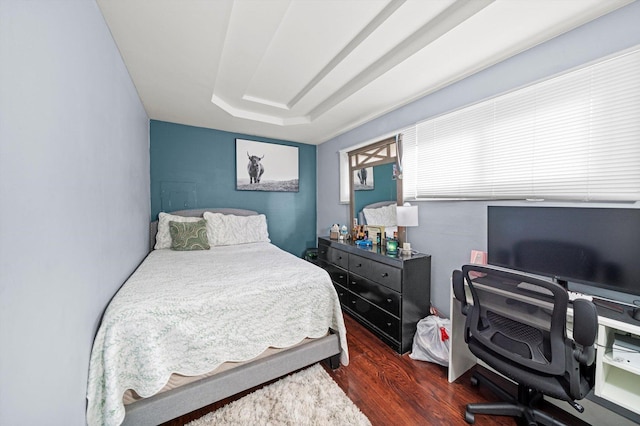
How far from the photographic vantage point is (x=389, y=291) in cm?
216

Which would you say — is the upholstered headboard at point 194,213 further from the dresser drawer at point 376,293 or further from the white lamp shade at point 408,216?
the white lamp shade at point 408,216

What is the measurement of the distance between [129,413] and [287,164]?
3.44m

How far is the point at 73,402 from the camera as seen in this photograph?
0.97 m

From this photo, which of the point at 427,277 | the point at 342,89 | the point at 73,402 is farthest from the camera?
the point at 342,89

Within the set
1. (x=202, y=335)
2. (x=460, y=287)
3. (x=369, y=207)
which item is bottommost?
(x=202, y=335)

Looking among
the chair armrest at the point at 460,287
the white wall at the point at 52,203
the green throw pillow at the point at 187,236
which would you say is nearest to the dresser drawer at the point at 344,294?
the chair armrest at the point at 460,287

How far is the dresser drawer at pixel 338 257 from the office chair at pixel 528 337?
4.58 ft

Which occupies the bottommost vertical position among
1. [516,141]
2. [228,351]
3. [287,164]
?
[228,351]

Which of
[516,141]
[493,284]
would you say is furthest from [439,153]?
[493,284]

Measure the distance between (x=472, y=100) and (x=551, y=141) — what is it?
2.26 ft

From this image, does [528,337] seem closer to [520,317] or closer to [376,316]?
[520,317]

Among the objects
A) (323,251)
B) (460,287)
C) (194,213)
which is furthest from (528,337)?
(194,213)

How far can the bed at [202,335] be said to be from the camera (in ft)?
3.98

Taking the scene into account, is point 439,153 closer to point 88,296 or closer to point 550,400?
point 550,400
